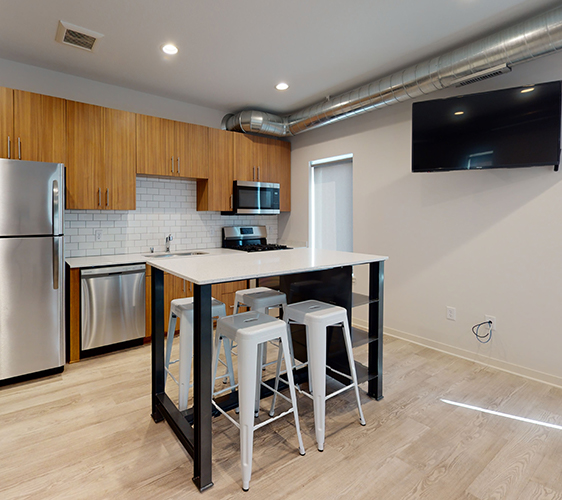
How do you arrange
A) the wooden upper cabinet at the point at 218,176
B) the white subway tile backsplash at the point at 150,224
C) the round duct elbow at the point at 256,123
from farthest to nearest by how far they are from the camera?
the round duct elbow at the point at 256,123, the wooden upper cabinet at the point at 218,176, the white subway tile backsplash at the point at 150,224

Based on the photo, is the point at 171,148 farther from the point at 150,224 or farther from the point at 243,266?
the point at 243,266

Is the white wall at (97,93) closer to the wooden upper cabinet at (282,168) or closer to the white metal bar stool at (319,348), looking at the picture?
the wooden upper cabinet at (282,168)

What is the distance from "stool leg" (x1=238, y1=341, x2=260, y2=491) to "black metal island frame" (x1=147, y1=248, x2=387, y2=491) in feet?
0.50

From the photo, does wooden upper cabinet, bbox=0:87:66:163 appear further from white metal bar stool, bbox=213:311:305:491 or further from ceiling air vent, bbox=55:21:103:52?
white metal bar stool, bbox=213:311:305:491

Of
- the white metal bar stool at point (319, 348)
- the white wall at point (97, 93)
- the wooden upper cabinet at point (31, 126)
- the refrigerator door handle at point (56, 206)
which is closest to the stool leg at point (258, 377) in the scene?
the white metal bar stool at point (319, 348)

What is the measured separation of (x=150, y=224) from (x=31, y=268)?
1532mm

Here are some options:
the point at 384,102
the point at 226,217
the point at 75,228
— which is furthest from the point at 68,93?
the point at 384,102

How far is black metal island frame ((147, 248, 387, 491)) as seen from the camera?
165cm

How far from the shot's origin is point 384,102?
344cm

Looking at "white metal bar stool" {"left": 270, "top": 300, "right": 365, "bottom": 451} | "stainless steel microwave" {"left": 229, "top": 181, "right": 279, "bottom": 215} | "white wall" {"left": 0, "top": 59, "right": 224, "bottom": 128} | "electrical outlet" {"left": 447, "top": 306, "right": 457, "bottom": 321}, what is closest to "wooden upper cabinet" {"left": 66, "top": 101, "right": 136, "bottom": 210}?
"white wall" {"left": 0, "top": 59, "right": 224, "bottom": 128}

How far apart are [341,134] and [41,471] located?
13.5 ft

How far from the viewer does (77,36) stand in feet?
8.93

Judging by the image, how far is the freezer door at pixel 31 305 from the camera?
2652 mm

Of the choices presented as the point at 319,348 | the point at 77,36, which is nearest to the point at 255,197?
the point at 77,36
